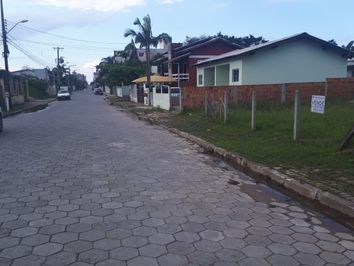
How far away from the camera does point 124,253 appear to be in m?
4.18

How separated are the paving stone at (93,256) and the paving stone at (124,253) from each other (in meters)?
0.09

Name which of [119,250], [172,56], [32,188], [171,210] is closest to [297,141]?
[171,210]

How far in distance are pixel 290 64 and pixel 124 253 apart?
24817 millimetres

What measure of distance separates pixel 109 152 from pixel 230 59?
759 inches

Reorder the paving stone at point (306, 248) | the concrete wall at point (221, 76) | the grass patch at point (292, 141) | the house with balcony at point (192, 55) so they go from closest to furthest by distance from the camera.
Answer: the paving stone at point (306, 248), the grass patch at point (292, 141), the concrete wall at point (221, 76), the house with balcony at point (192, 55)

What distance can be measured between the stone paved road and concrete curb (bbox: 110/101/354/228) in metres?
0.24

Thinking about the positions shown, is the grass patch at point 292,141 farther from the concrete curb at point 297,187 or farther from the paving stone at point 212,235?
the paving stone at point 212,235

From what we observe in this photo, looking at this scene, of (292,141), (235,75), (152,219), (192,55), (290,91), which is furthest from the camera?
(192,55)

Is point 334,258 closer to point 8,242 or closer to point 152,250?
point 152,250

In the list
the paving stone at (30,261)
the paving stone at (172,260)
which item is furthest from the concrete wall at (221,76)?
the paving stone at (30,261)

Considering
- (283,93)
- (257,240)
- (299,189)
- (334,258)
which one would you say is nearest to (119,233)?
(257,240)

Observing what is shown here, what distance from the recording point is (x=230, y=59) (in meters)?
28.3

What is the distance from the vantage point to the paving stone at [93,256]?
4.01 metres

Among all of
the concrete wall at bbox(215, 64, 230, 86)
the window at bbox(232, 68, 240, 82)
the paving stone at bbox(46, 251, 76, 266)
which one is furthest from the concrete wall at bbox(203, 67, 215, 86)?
the paving stone at bbox(46, 251, 76, 266)
